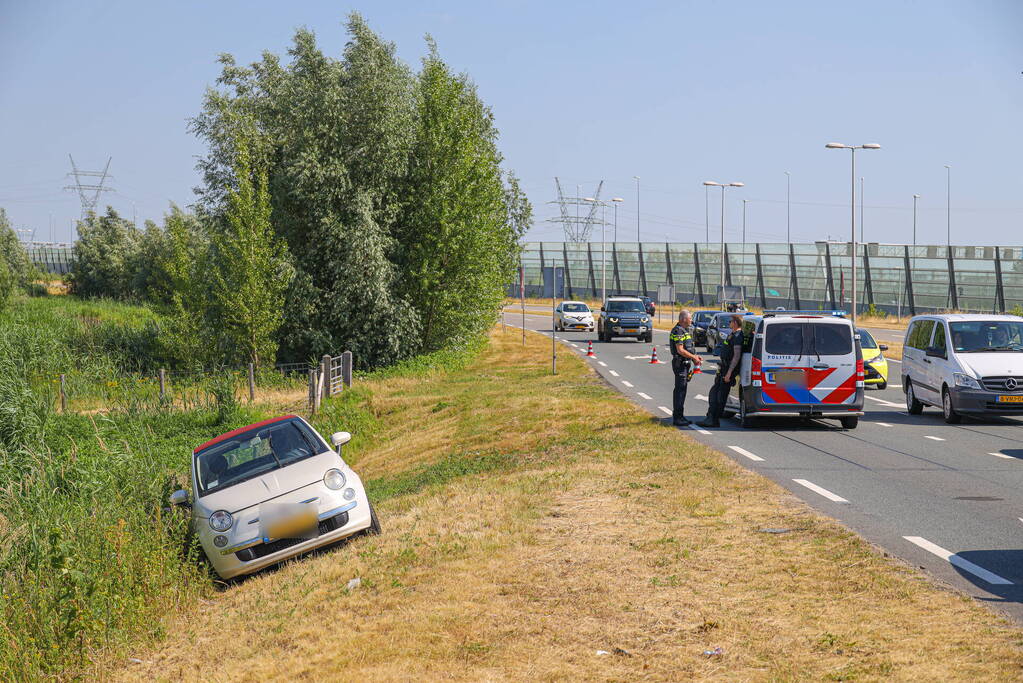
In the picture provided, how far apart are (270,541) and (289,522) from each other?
26 centimetres

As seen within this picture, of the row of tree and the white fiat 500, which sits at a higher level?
the row of tree

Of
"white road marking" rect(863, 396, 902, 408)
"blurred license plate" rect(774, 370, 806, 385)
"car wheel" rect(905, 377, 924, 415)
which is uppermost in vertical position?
"blurred license plate" rect(774, 370, 806, 385)

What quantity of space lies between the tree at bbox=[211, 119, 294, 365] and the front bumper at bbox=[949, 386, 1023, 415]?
21525 mm

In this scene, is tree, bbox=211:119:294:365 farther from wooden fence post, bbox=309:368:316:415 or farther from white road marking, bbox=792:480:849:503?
white road marking, bbox=792:480:849:503

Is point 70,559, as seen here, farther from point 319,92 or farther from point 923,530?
point 319,92

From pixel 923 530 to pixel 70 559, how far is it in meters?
7.70

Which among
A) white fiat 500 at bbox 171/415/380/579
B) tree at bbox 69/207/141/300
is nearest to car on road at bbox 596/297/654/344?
white fiat 500 at bbox 171/415/380/579

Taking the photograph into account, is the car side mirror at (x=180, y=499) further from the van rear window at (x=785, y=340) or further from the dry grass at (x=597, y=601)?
the van rear window at (x=785, y=340)

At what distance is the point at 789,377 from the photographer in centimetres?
1561

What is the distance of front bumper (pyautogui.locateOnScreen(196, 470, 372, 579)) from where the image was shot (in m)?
9.43

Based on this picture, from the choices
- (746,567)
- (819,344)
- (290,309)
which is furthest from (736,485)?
(290,309)

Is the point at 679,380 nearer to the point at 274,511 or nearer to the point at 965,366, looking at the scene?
the point at 965,366

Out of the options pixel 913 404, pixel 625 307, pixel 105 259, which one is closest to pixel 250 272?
pixel 625 307

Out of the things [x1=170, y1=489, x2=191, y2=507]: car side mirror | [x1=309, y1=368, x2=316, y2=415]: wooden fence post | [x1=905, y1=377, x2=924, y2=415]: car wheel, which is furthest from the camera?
[x1=309, y1=368, x2=316, y2=415]: wooden fence post
